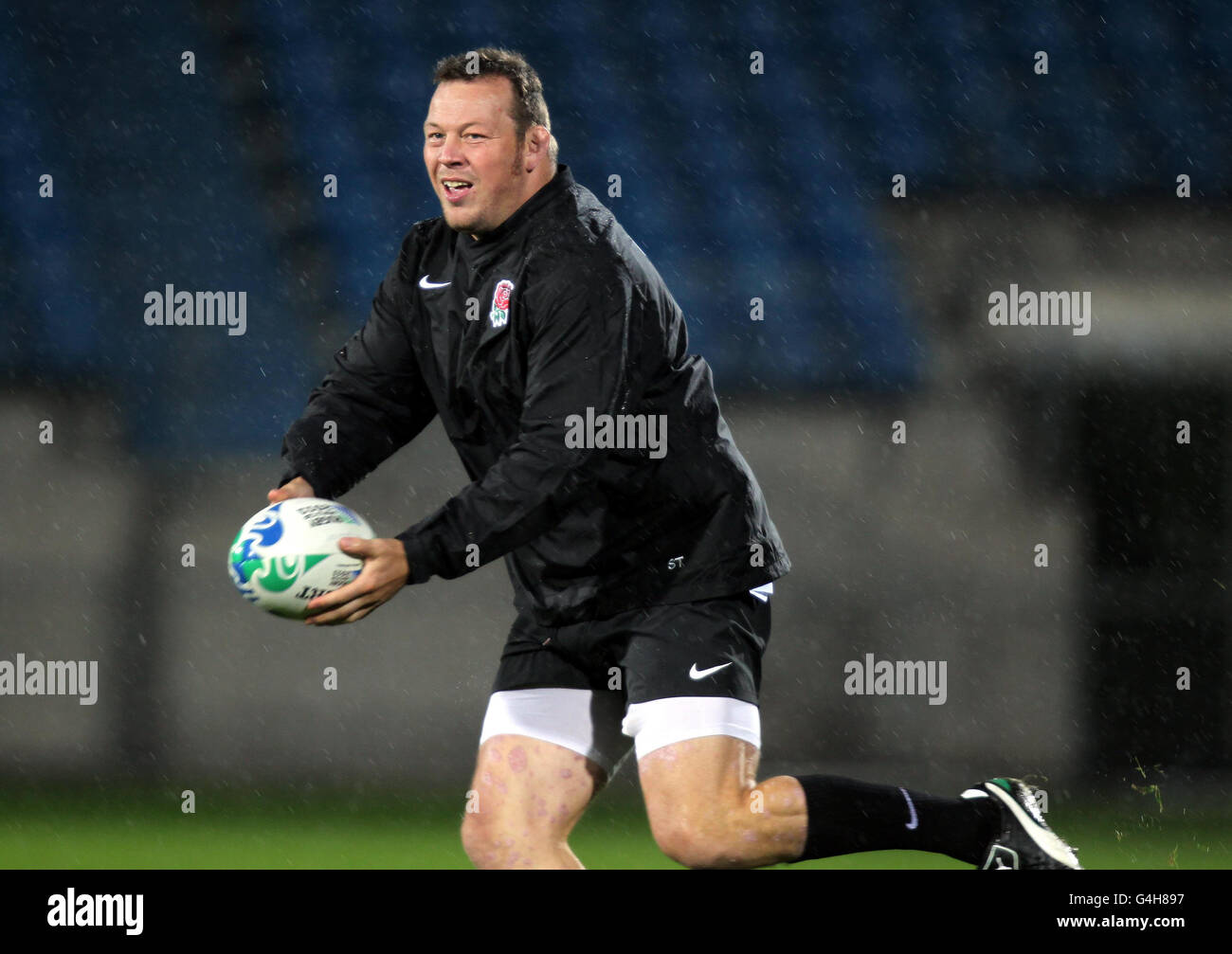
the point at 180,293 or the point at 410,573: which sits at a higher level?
the point at 180,293

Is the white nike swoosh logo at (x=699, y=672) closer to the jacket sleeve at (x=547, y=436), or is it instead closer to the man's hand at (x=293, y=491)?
the jacket sleeve at (x=547, y=436)

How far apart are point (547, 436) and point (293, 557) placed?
21.3 inches

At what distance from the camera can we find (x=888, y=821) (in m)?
3.38

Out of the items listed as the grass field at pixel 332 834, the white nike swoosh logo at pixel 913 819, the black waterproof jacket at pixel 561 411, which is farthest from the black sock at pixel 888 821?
the grass field at pixel 332 834

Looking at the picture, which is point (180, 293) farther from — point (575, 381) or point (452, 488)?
point (575, 381)

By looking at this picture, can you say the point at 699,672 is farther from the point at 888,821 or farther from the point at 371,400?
the point at 371,400

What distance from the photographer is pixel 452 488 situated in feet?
20.1

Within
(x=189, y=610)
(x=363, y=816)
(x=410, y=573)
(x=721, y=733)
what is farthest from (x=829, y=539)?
(x=410, y=573)

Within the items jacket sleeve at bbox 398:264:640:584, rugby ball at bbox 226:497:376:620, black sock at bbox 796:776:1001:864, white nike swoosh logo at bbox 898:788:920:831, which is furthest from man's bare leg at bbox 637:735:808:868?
rugby ball at bbox 226:497:376:620

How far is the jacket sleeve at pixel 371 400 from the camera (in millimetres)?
3424

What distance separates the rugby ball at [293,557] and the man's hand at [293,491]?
0.13 meters

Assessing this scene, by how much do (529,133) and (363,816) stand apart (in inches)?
123

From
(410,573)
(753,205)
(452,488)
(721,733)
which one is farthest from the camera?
(753,205)

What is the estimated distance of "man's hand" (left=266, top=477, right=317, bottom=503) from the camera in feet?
10.8
